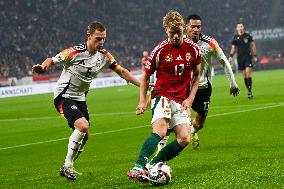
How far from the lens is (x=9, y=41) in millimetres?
50594

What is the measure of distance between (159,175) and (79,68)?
2553mm

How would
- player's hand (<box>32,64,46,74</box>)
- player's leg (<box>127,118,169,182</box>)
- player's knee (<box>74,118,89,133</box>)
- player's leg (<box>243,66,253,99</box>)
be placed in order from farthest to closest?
player's leg (<box>243,66,253,99</box>) < player's knee (<box>74,118,89,133</box>) < player's hand (<box>32,64,46,74</box>) < player's leg (<box>127,118,169,182</box>)

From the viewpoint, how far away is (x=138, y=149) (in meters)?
11.8

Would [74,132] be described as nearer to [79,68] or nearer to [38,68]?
[79,68]

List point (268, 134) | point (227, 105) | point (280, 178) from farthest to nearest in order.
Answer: point (227, 105)
point (268, 134)
point (280, 178)

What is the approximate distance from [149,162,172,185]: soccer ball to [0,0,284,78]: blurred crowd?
38663 millimetres

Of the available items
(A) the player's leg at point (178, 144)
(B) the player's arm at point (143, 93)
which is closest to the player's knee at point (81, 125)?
(B) the player's arm at point (143, 93)

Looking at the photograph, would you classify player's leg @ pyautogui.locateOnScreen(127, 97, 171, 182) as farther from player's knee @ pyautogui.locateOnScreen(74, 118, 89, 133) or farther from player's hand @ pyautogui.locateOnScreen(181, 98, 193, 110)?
player's knee @ pyautogui.locateOnScreen(74, 118, 89, 133)

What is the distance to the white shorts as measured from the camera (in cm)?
785

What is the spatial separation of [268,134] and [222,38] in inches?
2120

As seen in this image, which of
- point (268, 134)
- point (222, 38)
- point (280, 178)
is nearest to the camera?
point (280, 178)

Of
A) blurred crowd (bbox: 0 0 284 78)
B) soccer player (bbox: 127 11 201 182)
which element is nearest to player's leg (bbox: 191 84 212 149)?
soccer player (bbox: 127 11 201 182)

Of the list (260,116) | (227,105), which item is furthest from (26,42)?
(260,116)

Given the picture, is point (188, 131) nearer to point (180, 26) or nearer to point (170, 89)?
point (170, 89)
